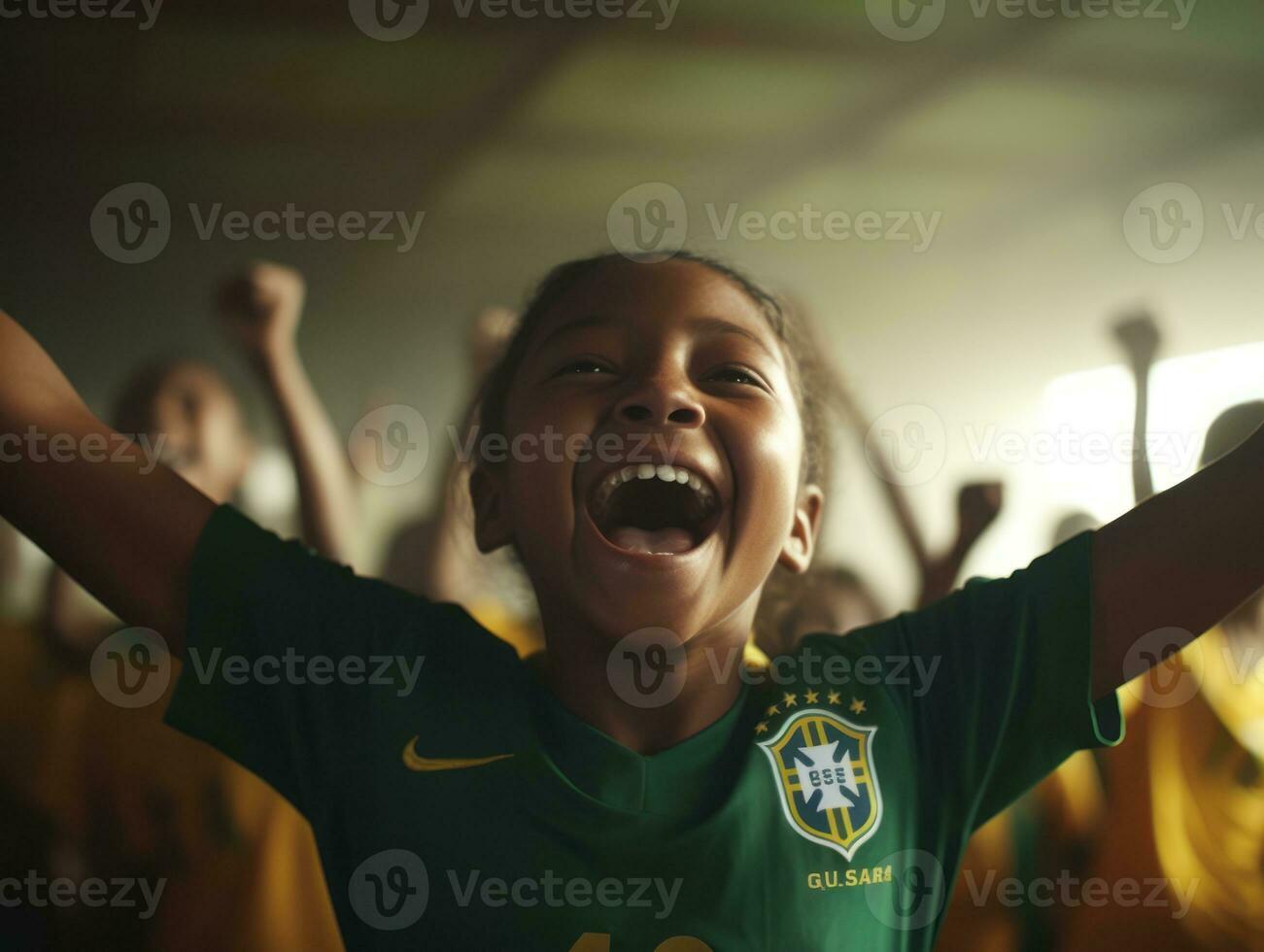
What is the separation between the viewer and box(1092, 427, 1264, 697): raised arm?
19.6 inches

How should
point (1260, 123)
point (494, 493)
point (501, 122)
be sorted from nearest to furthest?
1. point (494, 493)
2. point (501, 122)
3. point (1260, 123)

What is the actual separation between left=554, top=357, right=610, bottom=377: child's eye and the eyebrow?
2 centimetres

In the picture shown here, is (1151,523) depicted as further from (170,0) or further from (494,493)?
(170,0)

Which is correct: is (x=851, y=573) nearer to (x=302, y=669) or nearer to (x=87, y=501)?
(x=302, y=669)

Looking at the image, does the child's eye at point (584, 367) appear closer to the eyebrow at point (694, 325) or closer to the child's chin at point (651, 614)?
the eyebrow at point (694, 325)

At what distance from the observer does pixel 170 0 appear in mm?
678

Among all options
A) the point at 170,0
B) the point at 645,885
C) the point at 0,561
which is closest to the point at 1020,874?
the point at 645,885

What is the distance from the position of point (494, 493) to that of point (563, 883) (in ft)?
0.76

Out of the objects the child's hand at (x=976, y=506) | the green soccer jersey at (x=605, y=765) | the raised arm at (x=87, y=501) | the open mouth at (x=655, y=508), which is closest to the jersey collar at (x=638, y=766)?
the green soccer jersey at (x=605, y=765)

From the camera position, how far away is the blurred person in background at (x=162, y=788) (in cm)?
63

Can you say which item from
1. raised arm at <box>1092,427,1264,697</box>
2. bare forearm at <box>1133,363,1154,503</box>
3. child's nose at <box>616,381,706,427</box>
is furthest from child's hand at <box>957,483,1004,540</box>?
child's nose at <box>616,381,706,427</box>

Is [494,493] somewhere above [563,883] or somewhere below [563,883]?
above

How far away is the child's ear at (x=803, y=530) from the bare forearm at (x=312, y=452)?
32cm

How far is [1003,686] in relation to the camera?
524mm
